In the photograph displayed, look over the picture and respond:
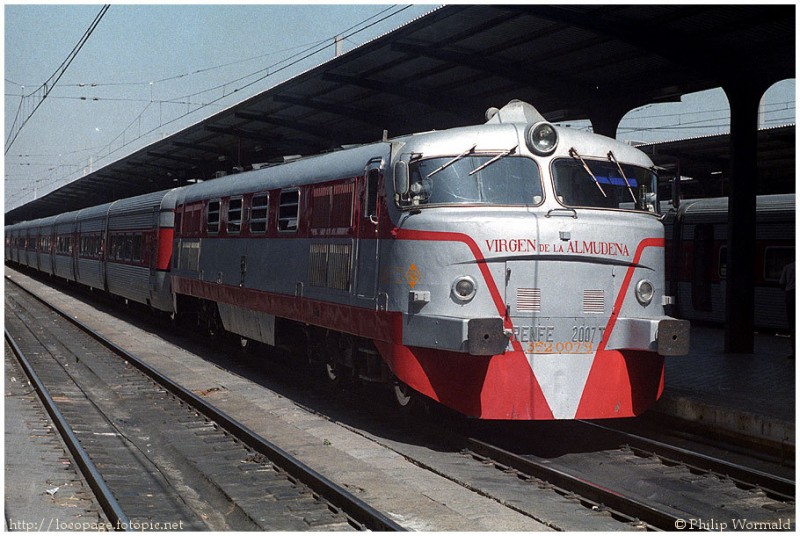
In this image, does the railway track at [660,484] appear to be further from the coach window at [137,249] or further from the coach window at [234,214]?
the coach window at [137,249]

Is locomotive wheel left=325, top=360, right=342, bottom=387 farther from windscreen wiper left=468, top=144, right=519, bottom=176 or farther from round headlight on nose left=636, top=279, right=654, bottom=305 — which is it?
round headlight on nose left=636, top=279, right=654, bottom=305

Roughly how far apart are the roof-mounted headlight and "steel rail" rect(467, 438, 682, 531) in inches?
120

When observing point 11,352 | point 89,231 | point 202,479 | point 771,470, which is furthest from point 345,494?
point 89,231

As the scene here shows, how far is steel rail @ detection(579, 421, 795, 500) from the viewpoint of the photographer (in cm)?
761

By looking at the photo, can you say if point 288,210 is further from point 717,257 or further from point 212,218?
point 717,257

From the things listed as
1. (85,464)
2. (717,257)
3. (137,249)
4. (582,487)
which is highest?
(717,257)

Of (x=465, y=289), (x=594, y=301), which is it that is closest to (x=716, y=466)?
(x=594, y=301)

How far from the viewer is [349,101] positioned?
19594mm

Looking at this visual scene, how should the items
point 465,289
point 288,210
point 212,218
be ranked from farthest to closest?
point 212,218 < point 288,210 < point 465,289

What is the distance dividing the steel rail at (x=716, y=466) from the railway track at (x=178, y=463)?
3511 mm

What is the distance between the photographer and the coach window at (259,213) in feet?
43.8

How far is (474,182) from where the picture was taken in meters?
9.08

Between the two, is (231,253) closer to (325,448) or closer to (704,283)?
(325,448)

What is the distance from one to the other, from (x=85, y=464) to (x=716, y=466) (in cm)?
582
